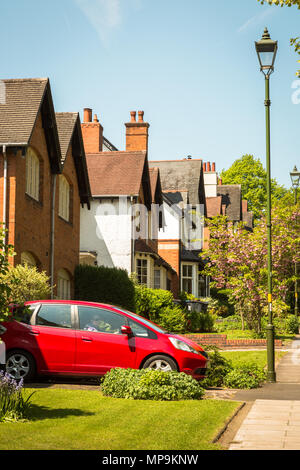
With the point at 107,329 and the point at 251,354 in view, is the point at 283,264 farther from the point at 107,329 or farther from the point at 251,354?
the point at 107,329

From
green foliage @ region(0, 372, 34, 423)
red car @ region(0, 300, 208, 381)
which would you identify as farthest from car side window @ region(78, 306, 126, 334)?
green foliage @ region(0, 372, 34, 423)

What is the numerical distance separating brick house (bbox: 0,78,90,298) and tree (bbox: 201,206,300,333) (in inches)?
255

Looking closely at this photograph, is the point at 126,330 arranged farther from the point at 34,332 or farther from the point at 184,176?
the point at 184,176

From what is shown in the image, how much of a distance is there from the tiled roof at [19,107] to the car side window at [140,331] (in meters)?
7.58

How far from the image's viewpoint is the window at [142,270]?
1282 inches

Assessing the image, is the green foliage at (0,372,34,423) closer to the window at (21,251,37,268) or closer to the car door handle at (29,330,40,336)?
the car door handle at (29,330,40,336)

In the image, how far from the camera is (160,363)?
1286 cm

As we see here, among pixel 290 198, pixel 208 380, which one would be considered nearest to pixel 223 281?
pixel 208 380

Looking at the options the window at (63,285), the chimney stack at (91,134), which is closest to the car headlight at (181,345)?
the window at (63,285)

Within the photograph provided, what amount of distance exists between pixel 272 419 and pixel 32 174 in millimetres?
13568

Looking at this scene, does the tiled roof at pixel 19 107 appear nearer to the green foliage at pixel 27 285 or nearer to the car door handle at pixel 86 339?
the green foliage at pixel 27 285

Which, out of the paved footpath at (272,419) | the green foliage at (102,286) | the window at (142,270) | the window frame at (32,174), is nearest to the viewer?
the paved footpath at (272,419)

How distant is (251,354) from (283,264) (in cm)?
1012

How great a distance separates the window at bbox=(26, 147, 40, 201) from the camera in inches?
810
